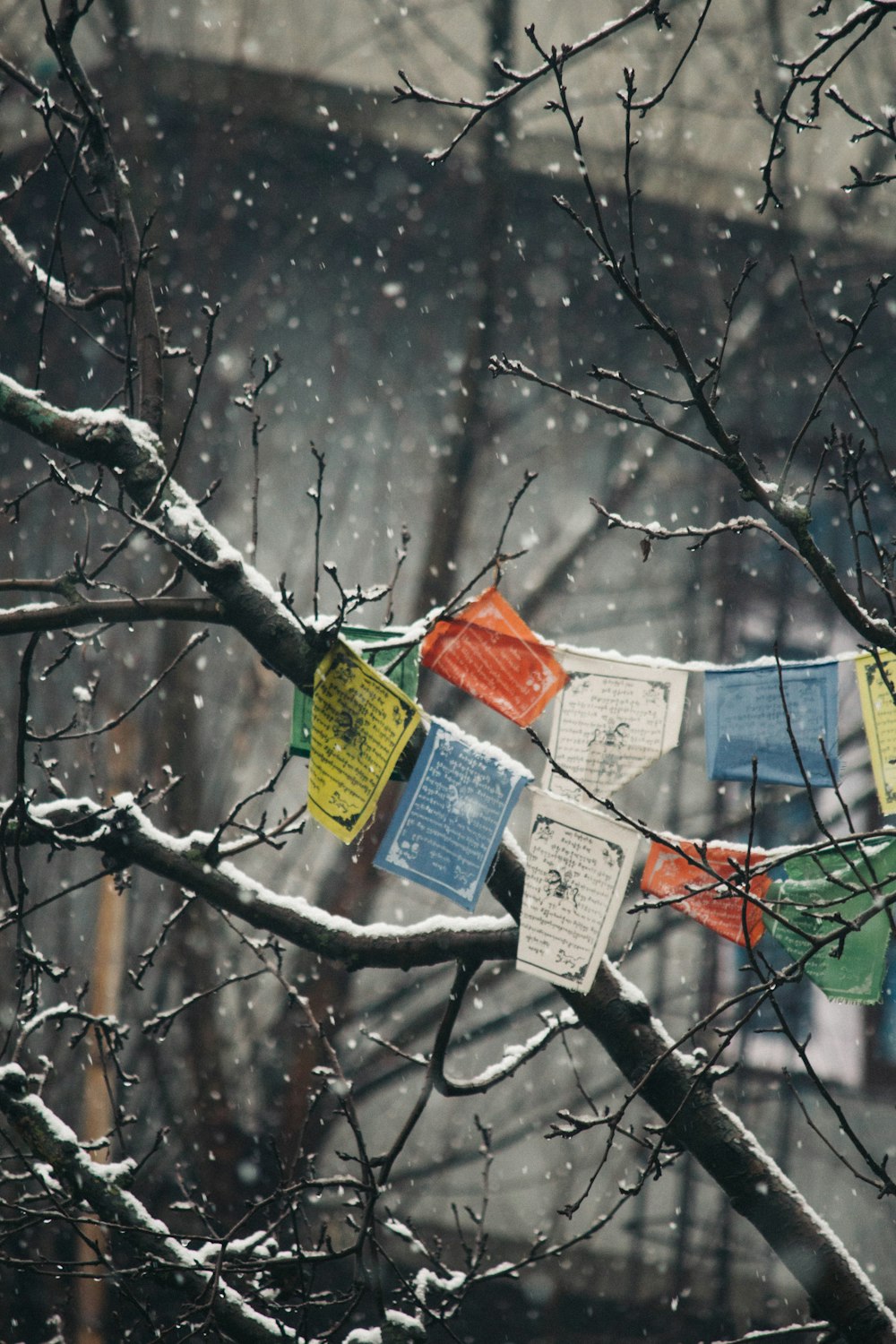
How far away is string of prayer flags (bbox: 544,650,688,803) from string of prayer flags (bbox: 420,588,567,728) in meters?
0.06

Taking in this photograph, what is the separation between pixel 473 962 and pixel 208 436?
167 inches

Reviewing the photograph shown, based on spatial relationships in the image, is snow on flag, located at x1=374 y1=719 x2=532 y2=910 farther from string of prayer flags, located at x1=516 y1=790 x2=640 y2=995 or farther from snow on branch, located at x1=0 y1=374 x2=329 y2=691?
snow on branch, located at x1=0 y1=374 x2=329 y2=691

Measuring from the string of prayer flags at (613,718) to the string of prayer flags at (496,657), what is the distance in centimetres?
6

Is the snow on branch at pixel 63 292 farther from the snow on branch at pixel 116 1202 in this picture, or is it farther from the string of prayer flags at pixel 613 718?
the snow on branch at pixel 116 1202

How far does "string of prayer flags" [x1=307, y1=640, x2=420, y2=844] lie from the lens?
2.52m

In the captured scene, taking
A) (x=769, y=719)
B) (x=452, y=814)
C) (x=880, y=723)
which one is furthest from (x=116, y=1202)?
(x=880, y=723)

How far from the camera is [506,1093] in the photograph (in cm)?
565

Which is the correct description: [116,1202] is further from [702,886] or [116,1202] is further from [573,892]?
[702,886]

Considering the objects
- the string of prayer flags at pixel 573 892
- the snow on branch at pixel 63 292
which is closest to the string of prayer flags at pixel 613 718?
the string of prayer flags at pixel 573 892

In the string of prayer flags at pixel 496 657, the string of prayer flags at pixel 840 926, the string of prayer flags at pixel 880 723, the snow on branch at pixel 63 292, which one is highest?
the snow on branch at pixel 63 292

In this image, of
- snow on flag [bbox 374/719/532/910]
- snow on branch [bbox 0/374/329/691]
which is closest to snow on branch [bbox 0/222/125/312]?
snow on branch [bbox 0/374/329/691]

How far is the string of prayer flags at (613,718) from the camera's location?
276cm

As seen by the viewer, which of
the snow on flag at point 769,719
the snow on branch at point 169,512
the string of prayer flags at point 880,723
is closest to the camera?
the snow on branch at point 169,512

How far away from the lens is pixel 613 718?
280cm
